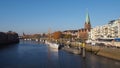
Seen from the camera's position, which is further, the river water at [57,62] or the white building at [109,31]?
the white building at [109,31]

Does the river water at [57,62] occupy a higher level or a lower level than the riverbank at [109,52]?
lower

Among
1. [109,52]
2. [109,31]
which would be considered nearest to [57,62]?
[109,52]

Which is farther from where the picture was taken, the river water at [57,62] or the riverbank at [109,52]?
the riverbank at [109,52]

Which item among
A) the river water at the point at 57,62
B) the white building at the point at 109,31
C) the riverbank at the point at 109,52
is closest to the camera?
the river water at the point at 57,62

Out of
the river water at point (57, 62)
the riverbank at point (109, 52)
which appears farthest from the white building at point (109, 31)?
the river water at point (57, 62)

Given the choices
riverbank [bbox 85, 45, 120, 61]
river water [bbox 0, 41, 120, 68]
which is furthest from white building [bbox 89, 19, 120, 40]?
river water [bbox 0, 41, 120, 68]

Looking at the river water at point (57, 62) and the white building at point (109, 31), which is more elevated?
the white building at point (109, 31)

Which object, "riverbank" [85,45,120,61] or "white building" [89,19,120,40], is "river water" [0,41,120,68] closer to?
"riverbank" [85,45,120,61]

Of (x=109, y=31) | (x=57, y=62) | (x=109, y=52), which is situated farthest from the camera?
(x=109, y=31)

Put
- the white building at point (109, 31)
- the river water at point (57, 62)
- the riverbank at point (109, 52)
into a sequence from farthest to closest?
the white building at point (109, 31)
the riverbank at point (109, 52)
the river water at point (57, 62)

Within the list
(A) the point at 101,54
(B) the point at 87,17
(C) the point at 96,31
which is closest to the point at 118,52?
(A) the point at 101,54

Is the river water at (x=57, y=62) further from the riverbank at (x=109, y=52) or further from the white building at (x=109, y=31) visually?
the white building at (x=109, y=31)

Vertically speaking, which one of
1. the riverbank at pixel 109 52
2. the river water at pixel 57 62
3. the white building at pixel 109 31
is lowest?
the river water at pixel 57 62

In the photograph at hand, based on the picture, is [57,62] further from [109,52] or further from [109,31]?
[109,31]
